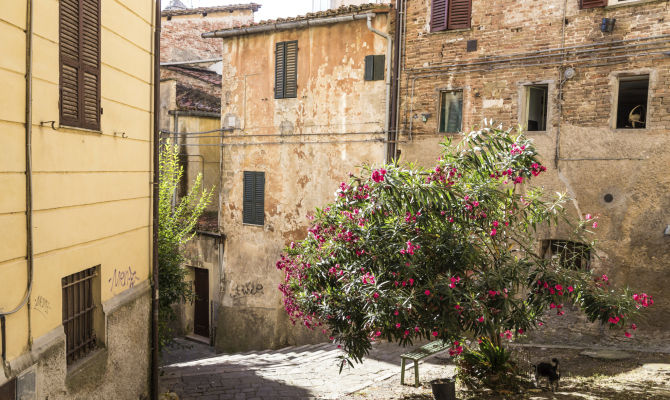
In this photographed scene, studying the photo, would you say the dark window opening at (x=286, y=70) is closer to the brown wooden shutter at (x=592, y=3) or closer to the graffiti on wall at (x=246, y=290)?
the graffiti on wall at (x=246, y=290)

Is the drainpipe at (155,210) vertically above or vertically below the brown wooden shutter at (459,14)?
below

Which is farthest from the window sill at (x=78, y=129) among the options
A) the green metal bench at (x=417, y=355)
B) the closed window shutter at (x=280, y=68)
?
the closed window shutter at (x=280, y=68)

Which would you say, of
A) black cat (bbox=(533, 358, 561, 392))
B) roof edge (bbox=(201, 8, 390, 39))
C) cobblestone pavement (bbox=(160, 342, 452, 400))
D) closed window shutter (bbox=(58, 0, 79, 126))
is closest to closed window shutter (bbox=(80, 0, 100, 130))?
closed window shutter (bbox=(58, 0, 79, 126))

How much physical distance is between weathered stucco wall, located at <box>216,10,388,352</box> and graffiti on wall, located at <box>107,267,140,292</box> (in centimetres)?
672

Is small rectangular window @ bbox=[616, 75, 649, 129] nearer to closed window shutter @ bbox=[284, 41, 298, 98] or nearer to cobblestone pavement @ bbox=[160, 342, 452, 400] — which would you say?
cobblestone pavement @ bbox=[160, 342, 452, 400]

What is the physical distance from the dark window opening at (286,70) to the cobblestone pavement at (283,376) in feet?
21.4

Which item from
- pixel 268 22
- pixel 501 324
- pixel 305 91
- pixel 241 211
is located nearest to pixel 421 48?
pixel 305 91

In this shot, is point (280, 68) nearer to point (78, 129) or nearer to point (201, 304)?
point (201, 304)

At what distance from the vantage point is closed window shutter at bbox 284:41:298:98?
13.9 metres

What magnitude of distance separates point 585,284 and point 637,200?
12.8 ft

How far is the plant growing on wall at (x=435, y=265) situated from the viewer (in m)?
6.32

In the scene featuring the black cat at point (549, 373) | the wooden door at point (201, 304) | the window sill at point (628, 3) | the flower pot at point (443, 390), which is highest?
the window sill at point (628, 3)

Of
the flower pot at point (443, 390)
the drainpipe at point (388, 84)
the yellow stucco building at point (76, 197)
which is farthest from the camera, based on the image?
the drainpipe at point (388, 84)

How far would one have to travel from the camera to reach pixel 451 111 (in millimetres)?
11938
